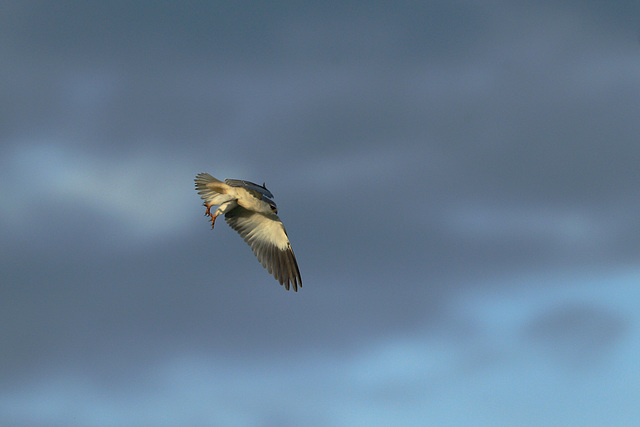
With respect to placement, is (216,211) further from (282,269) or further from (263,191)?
(282,269)

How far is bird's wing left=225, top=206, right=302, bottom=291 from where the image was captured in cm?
2984

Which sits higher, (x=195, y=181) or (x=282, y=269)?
(x=195, y=181)

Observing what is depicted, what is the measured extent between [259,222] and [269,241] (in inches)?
38.2

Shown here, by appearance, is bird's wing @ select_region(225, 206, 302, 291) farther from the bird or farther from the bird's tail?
the bird's tail

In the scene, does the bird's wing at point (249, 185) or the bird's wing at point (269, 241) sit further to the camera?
the bird's wing at point (269, 241)

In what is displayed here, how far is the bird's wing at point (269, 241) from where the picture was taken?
97.9 feet

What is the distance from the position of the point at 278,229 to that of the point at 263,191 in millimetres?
2706

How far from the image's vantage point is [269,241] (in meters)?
30.4

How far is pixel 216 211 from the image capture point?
27203 millimetres

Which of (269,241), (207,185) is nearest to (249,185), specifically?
(207,185)

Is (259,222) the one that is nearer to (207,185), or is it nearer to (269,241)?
(269,241)

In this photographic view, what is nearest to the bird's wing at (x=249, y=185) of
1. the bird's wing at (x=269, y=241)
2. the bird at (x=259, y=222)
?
the bird at (x=259, y=222)

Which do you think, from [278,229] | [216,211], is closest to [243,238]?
[278,229]

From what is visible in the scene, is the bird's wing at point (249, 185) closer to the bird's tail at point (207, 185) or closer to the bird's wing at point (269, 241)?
the bird's tail at point (207, 185)
